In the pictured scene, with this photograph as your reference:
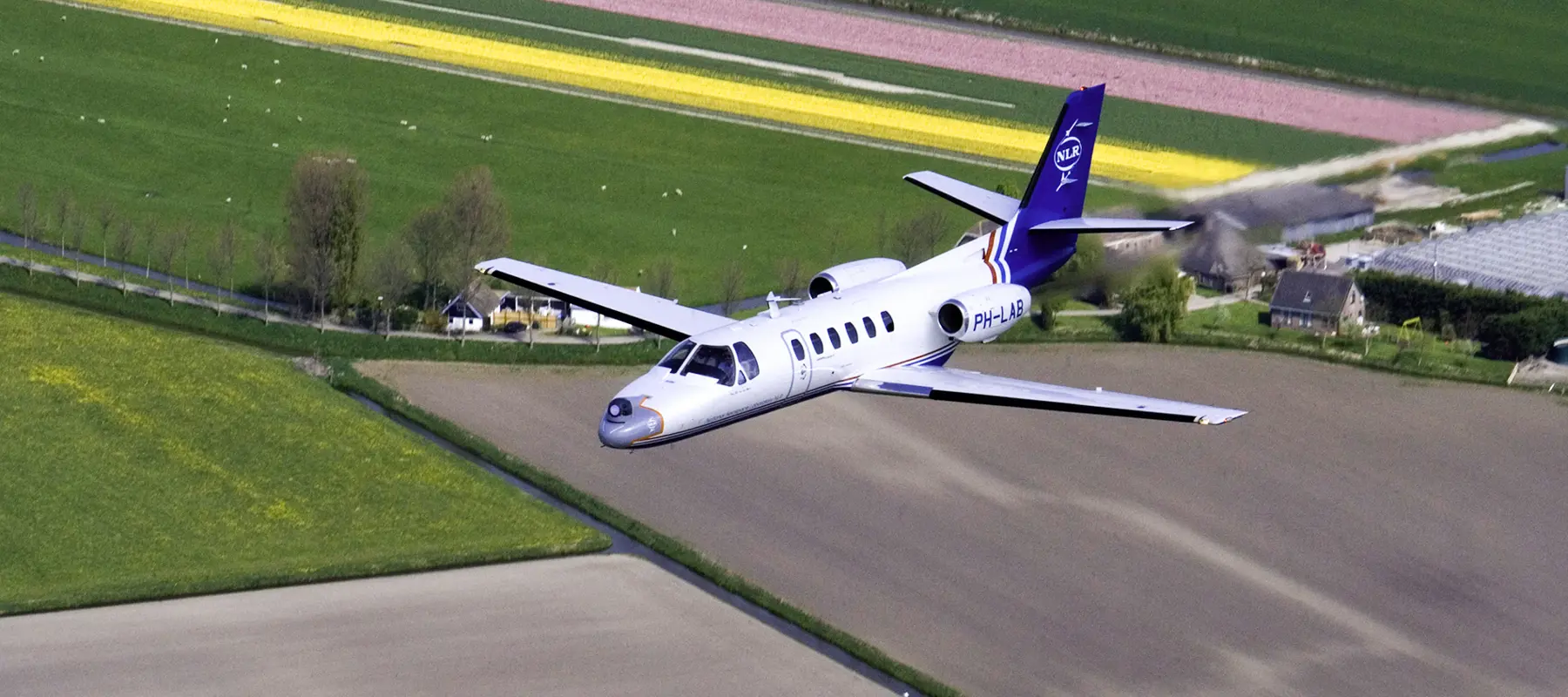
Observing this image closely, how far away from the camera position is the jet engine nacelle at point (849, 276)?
2771 inches

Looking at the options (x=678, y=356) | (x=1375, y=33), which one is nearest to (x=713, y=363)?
(x=678, y=356)

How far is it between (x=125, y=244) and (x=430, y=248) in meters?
13.8

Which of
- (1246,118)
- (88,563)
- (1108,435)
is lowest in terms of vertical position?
(88,563)

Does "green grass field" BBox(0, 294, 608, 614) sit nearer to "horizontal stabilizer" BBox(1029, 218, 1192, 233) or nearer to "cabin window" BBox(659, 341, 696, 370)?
"cabin window" BBox(659, 341, 696, 370)

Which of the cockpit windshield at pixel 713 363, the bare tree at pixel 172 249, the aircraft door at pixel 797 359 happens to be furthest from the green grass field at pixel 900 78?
the cockpit windshield at pixel 713 363

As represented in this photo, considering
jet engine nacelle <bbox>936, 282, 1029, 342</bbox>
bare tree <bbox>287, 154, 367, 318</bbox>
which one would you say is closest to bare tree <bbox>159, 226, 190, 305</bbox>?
bare tree <bbox>287, 154, 367, 318</bbox>

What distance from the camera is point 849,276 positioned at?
7069cm

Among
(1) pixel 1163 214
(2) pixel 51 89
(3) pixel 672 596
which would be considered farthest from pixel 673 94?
(3) pixel 672 596

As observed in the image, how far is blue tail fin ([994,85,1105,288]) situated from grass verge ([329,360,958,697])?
1282 centimetres

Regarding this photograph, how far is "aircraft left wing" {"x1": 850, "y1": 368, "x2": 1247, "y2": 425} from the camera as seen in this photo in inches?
2482

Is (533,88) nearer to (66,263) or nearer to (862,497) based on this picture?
(66,263)

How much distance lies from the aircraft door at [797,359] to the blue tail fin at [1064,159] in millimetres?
12694

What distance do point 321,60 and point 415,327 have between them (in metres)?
40.2

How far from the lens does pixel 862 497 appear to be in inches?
3167
